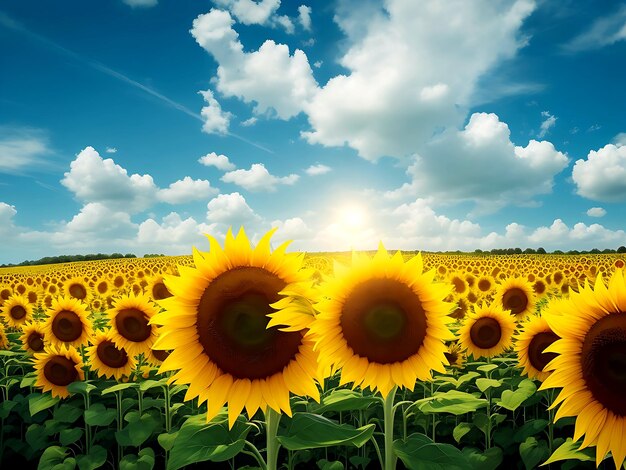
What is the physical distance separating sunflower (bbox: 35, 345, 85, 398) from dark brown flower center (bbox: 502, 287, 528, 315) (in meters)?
9.11

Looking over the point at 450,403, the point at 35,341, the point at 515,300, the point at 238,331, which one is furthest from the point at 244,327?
the point at 515,300

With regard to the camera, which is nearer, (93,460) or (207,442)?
(207,442)

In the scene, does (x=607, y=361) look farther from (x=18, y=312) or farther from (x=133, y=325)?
(x=18, y=312)

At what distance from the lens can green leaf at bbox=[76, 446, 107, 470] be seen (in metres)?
6.73

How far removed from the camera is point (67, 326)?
9359 mm

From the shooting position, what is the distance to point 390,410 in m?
3.85

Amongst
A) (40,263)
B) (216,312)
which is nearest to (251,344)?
(216,312)

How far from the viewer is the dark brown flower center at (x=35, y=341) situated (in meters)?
9.95

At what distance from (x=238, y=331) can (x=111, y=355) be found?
5.84m

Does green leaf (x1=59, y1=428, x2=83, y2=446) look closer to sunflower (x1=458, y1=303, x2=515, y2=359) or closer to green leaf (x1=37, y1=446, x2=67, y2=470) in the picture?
green leaf (x1=37, y1=446, x2=67, y2=470)

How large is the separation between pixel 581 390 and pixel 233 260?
243 cm

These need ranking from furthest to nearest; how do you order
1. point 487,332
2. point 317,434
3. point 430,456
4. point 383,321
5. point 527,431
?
point 487,332 < point 527,431 < point 383,321 < point 430,456 < point 317,434

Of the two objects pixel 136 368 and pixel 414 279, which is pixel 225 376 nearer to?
pixel 414 279

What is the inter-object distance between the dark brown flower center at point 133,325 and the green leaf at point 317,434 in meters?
5.23
